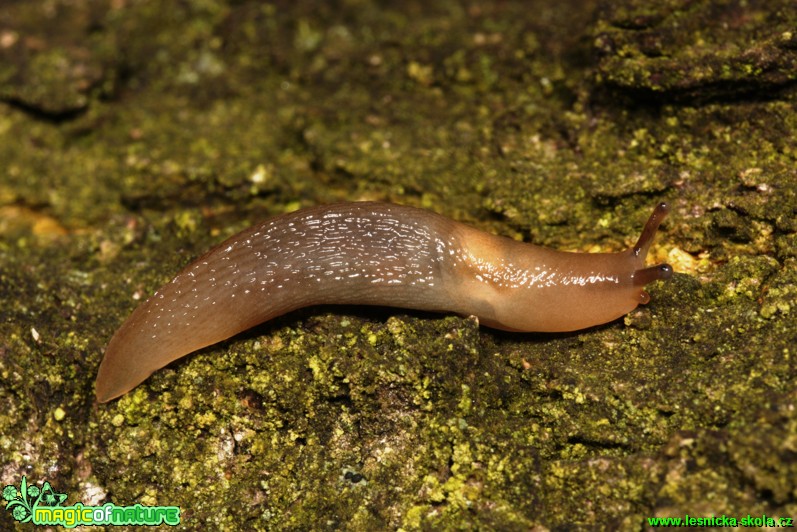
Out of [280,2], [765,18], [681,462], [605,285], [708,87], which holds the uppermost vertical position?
[765,18]

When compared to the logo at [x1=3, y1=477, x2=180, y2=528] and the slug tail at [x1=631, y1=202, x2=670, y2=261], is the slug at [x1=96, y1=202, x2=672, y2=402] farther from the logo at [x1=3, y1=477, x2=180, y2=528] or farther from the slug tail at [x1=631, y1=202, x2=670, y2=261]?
the logo at [x1=3, y1=477, x2=180, y2=528]

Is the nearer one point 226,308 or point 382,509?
point 382,509

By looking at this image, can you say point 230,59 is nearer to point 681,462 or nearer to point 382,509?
point 382,509

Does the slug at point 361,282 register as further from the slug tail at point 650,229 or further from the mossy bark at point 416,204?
the mossy bark at point 416,204

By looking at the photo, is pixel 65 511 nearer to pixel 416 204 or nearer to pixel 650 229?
pixel 416 204

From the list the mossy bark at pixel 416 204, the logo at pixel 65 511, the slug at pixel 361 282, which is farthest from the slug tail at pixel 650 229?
the logo at pixel 65 511

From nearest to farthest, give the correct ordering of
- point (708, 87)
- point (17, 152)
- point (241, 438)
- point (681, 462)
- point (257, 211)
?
point (681, 462) < point (241, 438) < point (708, 87) < point (257, 211) < point (17, 152)

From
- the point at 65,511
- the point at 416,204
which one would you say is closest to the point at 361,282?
the point at 416,204

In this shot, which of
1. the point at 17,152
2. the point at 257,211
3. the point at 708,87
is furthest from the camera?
the point at 17,152

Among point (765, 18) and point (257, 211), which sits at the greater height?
point (765, 18)

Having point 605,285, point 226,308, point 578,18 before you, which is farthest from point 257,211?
point 578,18
